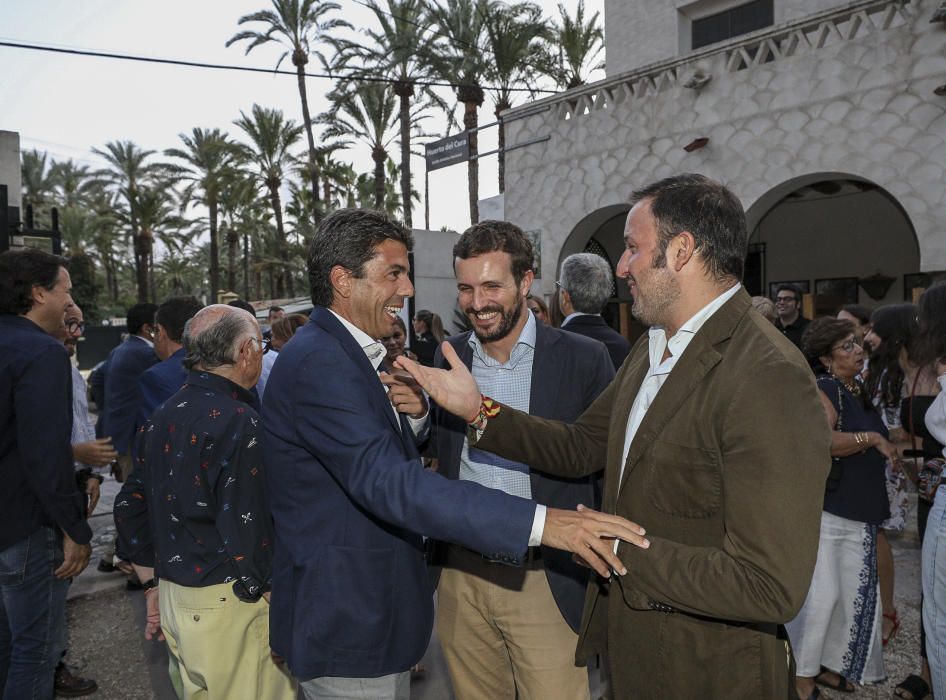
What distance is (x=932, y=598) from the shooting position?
298 centimetres

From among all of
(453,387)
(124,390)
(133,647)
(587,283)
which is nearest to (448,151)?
(124,390)

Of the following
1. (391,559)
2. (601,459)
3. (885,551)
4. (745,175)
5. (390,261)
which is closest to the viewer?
(391,559)

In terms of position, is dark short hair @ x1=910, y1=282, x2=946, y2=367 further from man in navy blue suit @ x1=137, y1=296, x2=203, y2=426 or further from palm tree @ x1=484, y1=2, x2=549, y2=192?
palm tree @ x1=484, y1=2, x2=549, y2=192

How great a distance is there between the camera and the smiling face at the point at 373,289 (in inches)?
89.3

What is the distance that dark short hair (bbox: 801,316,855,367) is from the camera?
3863mm

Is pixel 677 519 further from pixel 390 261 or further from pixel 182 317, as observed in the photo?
pixel 182 317

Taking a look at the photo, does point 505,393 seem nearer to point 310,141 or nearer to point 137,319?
point 137,319

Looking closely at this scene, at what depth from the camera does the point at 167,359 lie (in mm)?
4406

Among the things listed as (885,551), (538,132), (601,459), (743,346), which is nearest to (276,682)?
(601,459)

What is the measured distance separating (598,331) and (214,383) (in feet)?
6.81

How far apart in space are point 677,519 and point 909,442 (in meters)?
2.76

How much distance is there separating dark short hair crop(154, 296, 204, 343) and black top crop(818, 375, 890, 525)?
13.1ft

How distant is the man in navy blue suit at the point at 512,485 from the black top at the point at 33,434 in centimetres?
162

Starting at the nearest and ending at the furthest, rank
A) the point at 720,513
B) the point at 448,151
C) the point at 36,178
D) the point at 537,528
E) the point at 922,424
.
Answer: the point at 720,513
the point at 537,528
the point at 922,424
the point at 448,151
the point at 36,178
